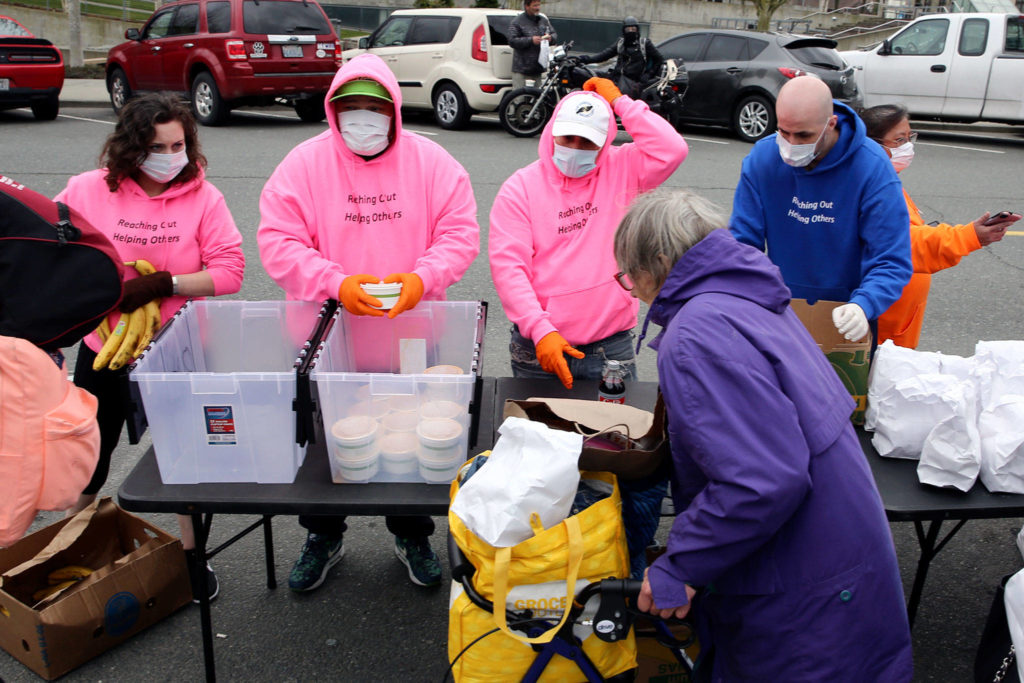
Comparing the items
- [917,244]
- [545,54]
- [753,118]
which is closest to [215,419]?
[917,244]

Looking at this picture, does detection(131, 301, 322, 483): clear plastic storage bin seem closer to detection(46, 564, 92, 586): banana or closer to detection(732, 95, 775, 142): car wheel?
detection(46, 564, 92, 586): banana

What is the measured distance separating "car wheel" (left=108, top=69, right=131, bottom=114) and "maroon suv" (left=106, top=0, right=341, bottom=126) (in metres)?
0.66

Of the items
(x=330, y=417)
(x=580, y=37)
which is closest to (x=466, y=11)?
(x=330, y=417)

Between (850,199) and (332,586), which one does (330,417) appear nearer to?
(332,586)

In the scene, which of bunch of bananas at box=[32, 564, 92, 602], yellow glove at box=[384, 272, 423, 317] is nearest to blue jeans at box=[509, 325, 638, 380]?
yellow glove at box=[384, 272, 423, 317]

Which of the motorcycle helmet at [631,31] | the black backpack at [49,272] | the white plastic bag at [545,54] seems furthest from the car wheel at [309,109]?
the black backpack at [49,272]

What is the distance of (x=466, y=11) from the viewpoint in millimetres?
11984

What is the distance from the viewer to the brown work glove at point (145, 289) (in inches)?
109

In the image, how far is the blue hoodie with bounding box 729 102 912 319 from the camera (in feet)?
9.74

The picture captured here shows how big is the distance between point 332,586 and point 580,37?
24.0 metres

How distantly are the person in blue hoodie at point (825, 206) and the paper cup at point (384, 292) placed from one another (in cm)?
141

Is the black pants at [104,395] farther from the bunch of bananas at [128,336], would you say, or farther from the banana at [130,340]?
the banana at [130,340]

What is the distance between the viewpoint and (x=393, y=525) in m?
3.29

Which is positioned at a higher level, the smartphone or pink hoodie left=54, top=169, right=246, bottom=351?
the smartphone
